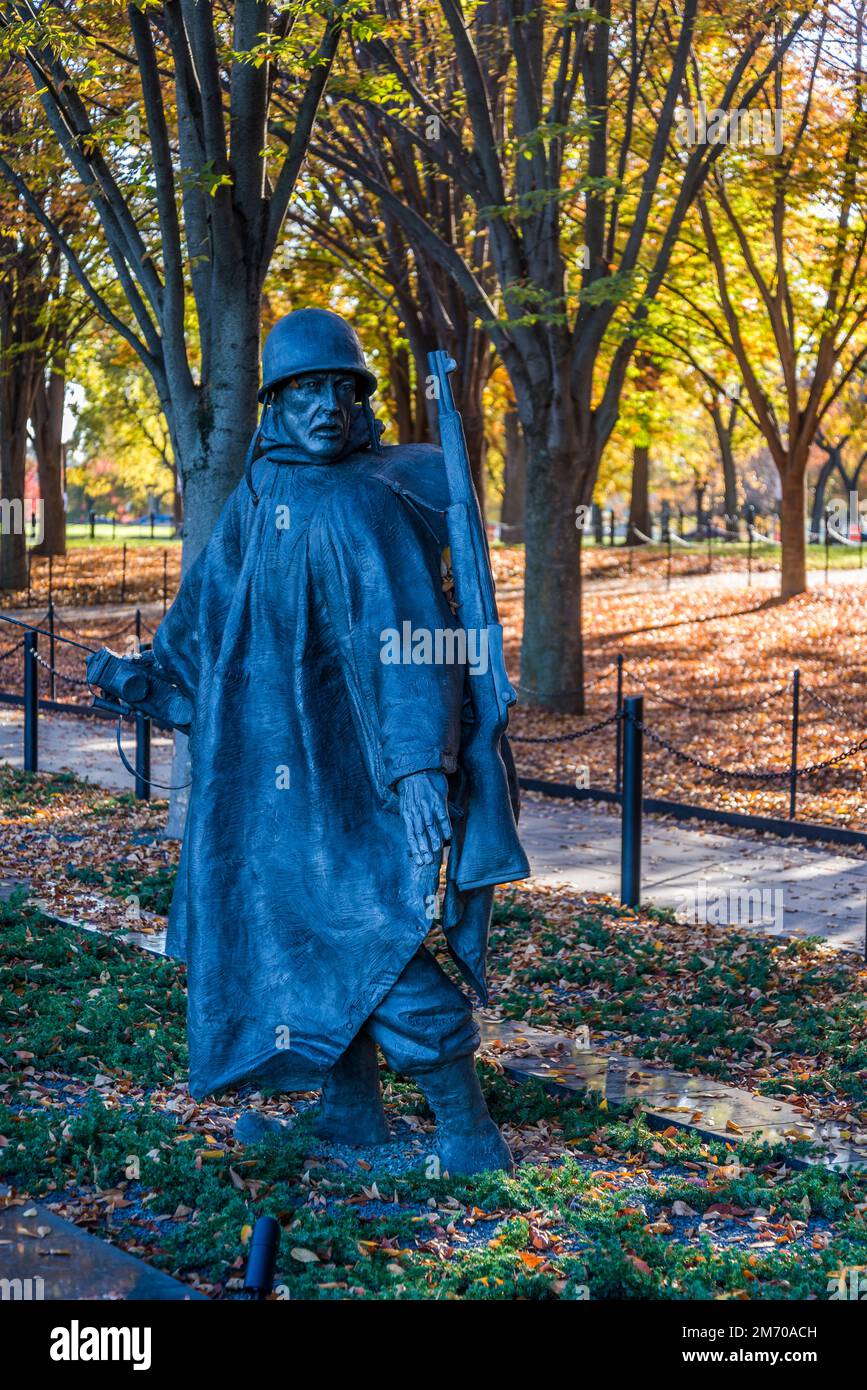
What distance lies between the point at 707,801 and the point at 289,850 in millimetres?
7862

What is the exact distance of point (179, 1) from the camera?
30.6 ft

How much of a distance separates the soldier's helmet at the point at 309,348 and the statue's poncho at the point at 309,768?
30 cm

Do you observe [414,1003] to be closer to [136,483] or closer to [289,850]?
[289,850]

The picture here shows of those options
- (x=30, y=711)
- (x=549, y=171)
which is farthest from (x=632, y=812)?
(x=549, y=171)

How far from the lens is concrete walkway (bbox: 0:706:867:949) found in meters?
8.86

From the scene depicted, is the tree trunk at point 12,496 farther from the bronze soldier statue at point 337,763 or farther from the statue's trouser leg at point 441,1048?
the statue's trouser leg at point 441,1048

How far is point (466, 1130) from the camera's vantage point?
4.88 m

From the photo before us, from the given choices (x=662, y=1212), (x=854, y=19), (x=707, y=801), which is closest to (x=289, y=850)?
(x=662, y=1212)

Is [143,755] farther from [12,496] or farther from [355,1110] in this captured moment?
[12,496]

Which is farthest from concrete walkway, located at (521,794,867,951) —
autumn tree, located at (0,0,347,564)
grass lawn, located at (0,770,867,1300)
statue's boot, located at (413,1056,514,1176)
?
statue's boot, located at (413,1056,514,1176)

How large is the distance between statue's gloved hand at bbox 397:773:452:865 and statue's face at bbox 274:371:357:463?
1050 millimetres

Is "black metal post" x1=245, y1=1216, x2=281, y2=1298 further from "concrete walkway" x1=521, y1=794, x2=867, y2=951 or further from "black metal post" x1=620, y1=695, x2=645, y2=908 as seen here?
"black metal post" x1=620, y1=695, x2=645, y2=908

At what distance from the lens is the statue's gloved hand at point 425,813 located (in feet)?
14.4

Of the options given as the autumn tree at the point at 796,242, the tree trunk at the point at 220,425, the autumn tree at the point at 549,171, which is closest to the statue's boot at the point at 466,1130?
the tree trunk at the point at 220,425
